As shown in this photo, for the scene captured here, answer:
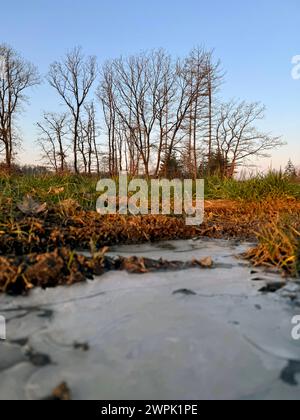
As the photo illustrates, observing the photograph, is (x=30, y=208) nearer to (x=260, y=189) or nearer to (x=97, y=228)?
(x=97, y=228)

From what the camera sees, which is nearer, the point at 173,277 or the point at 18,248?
the point at 173,277

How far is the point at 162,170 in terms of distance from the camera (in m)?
20.2

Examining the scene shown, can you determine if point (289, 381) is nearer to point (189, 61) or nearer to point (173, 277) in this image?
point (173, 277)

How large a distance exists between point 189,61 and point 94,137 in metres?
10.6

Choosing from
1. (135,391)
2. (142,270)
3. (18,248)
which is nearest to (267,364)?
(135,391)

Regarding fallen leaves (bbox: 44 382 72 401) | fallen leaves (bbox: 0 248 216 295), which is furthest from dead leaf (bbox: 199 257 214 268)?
fallen leaves (bbox: 44 382 72 401)

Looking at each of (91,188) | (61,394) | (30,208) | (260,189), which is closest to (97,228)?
(30,208)

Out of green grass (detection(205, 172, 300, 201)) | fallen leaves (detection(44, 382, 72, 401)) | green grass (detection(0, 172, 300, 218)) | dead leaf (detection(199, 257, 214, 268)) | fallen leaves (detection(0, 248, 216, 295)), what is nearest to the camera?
fallen leaves (detection(44, 382, 72, 401))

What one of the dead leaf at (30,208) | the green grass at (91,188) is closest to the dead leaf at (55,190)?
the green grass at (91,188)

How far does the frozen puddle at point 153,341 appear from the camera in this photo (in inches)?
34.9

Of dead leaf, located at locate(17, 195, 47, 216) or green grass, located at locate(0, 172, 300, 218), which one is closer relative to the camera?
dead leaf, located at locate(17, 195, 47, 216)

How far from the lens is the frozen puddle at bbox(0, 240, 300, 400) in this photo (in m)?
0.89

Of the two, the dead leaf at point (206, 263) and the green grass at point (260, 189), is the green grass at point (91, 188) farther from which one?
the dead leaf at point (206, 263)

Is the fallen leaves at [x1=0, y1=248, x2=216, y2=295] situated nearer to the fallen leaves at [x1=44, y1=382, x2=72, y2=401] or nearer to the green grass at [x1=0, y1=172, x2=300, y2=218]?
→ the fallen leaves at [x1=44, y1=382, x2=72, y2=401]
